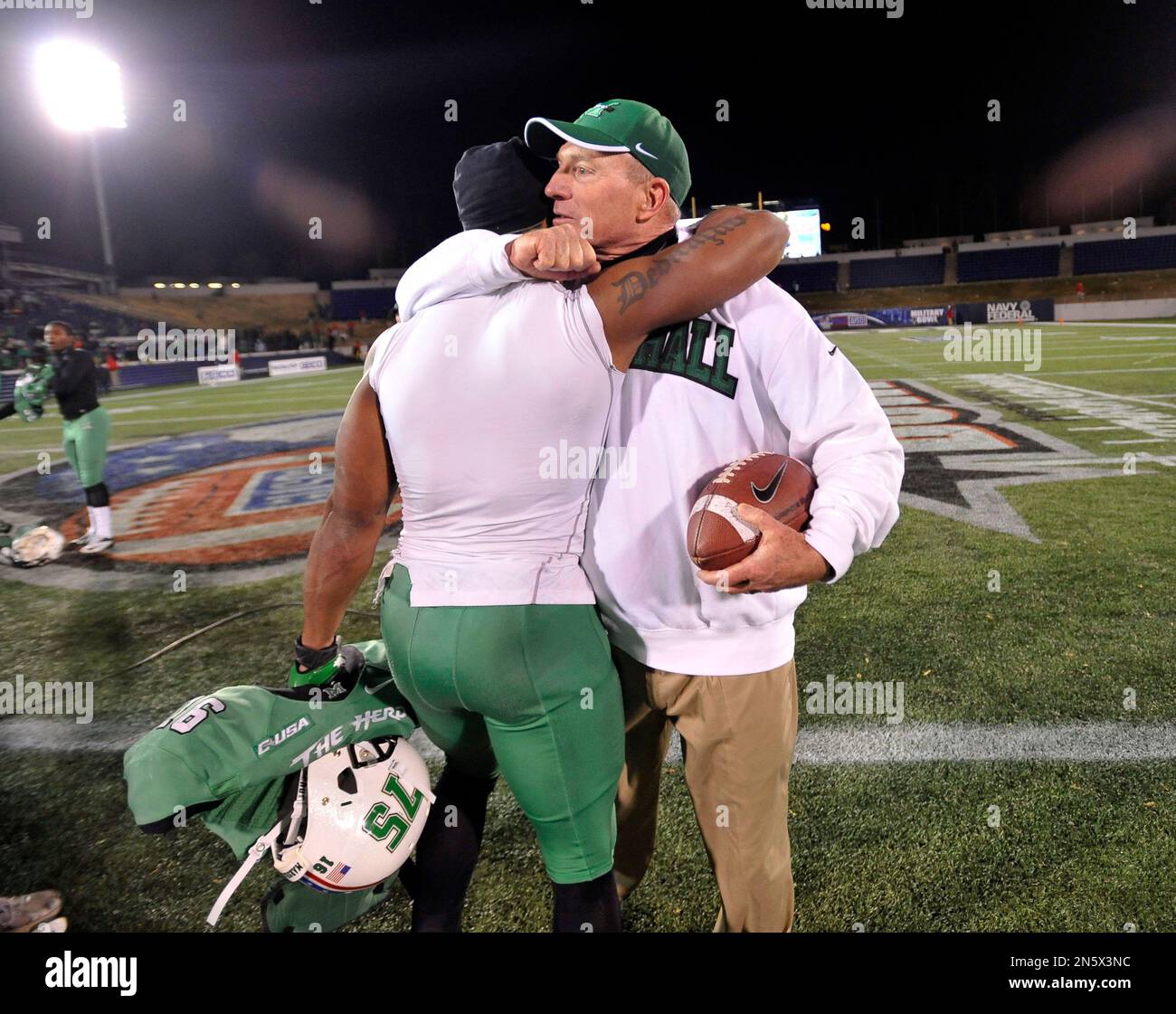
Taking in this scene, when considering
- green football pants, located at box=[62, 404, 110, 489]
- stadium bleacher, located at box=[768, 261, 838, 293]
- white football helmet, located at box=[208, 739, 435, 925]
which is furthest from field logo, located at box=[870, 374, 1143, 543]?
stadium bleacher, located at box=[768, 261, 838, 293]

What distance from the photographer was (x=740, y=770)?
1.57 meters

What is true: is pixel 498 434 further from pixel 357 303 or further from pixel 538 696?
pixel 357 303

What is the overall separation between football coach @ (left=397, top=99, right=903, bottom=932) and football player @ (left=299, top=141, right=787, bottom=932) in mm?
119

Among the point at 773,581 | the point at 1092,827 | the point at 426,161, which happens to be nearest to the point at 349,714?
the point at 773,581

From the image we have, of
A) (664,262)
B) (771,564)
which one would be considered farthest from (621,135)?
(771,564)

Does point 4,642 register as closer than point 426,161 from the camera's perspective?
Yes

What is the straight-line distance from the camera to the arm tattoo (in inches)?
51.6

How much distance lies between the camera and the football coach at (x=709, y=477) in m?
1.44

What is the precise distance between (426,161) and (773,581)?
38533 millimetres

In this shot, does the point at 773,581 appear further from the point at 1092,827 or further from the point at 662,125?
the point at 1092,827

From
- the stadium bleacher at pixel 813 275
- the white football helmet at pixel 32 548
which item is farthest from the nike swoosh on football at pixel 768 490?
the stadium bleacher at pixel 813 275

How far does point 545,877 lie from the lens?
7.22 ft

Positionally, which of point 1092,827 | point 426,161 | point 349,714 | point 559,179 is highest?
point 426,161
